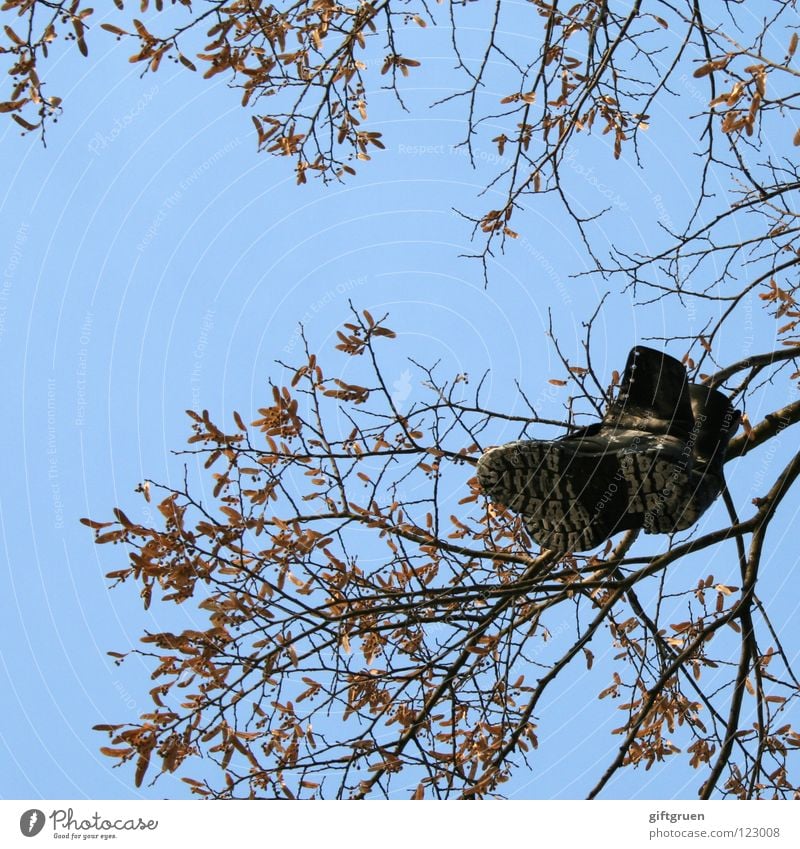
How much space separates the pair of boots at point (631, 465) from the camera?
4.02 meters

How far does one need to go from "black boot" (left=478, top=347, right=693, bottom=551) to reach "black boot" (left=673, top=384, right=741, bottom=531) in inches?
1.4

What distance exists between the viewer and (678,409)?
4219 millimetres

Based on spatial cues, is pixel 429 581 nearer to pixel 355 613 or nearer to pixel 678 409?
pixel 355 613
